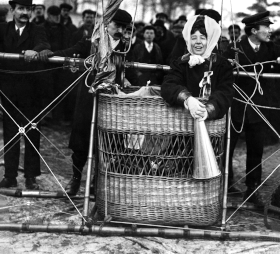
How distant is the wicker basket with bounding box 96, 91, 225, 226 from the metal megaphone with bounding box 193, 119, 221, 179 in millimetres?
161

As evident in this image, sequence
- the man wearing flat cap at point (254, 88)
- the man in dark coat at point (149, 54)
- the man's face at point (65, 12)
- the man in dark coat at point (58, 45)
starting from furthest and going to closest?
the man's face at point (65, 12), the man in dark coat at point (149, 54), the man in dark coat at point (58, 45), the man wearing flat cap at point (254, 88)

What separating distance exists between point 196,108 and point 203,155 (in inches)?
15.6

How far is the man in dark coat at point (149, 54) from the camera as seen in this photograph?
32.1 ft

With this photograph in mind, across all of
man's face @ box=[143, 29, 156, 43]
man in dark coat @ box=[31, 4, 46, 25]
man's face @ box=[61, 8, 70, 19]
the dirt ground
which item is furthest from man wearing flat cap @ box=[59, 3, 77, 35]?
the dirt ground

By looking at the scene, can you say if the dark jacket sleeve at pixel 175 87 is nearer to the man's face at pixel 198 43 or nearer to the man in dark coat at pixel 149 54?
the man's face at pixel 198 43

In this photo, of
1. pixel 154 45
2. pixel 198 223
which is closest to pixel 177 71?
pixel 198 223

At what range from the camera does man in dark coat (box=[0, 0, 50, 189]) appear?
5930mm

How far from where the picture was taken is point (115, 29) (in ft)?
17.6

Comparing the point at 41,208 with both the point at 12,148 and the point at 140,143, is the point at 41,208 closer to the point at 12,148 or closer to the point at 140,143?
the point at 12,148

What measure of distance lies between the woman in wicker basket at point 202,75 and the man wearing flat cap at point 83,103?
0.81 metres

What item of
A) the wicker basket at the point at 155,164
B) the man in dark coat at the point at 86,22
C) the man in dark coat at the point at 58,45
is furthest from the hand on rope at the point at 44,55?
the man in dark coat at the point at 86,22

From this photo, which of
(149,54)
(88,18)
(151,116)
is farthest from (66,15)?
(151,116)

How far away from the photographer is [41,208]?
5.36 metres

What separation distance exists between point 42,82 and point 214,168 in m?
2.62
